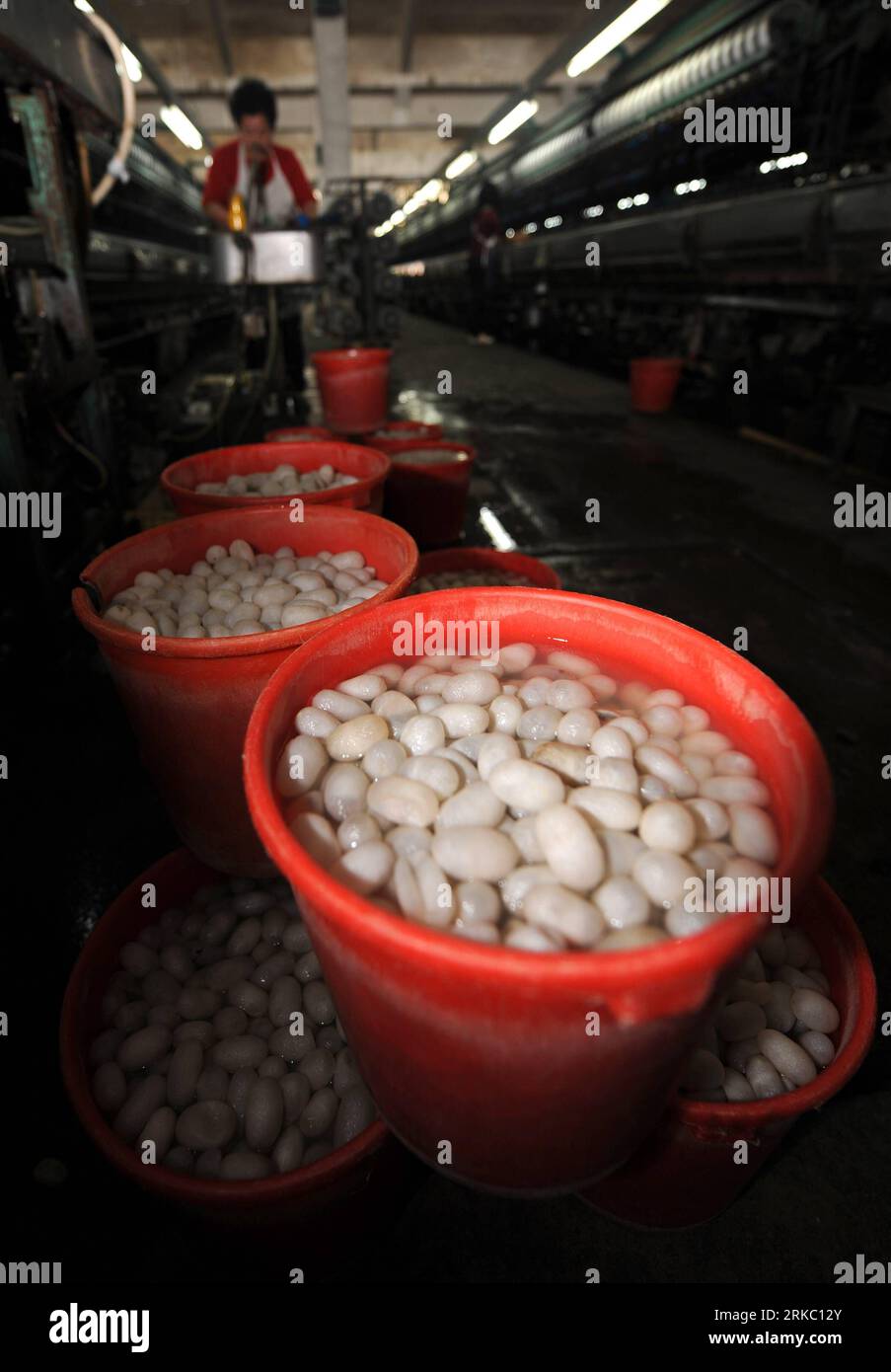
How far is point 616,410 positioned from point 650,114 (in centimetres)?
321

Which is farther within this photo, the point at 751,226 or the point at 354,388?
the point at 751,226

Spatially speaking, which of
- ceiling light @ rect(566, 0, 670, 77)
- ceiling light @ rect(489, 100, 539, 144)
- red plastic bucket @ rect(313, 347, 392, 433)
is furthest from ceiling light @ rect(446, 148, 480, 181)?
red plastic bucket @ rect(313, 347, 392, 433)

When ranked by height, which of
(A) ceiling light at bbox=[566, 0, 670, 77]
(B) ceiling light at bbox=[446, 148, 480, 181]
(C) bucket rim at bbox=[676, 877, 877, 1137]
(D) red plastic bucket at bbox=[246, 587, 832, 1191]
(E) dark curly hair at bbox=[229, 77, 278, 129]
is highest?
(B) ceiling light at bbox=[446, 148, 480, 181]

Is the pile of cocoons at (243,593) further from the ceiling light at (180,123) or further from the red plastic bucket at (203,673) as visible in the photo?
the ceiling light at (180,123)

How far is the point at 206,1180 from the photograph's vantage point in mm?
776

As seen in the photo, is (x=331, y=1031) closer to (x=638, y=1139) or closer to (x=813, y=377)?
(x=638, y=1139)

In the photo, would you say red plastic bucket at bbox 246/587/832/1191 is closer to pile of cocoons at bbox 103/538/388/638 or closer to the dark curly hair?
pile of cocoons at bbox 103/538/388/638

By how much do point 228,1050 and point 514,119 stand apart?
15.3 m

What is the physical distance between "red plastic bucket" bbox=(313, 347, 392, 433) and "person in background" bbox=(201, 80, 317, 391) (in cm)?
126

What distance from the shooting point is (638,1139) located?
0.76 m

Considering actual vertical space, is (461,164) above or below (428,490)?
above

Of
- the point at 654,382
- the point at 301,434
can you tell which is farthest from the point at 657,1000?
the point at 654,382

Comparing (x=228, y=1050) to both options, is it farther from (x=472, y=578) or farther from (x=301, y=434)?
(x=301, y=434)

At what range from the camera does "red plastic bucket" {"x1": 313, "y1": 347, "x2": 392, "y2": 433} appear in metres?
3.19
